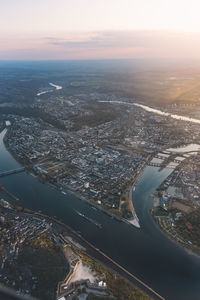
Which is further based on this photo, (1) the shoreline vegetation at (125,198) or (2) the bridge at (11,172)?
(2) the bridge at (11,172)

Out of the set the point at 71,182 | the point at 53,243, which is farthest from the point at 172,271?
the point at 71,182

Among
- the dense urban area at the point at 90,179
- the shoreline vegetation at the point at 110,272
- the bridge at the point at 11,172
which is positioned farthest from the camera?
the bridge at the point at 11,172

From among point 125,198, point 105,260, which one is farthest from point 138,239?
point 125,198

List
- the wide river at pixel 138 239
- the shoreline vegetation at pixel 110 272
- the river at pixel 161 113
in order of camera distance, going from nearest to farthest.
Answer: the shoreline vegetation at pixel 110 272 < the wide river at pixel 138 239 < the river at pixel 161 113

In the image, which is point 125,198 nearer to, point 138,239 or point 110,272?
point 138,239

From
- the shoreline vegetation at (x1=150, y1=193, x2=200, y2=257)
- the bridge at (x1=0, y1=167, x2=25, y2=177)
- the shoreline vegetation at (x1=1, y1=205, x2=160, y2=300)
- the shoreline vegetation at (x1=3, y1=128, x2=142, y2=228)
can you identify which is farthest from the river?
the shoreline vegetation at (x1=1, y1=205, x2=160, y2=300)

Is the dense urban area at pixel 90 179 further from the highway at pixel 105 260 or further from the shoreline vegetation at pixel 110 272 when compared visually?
the highway at pixel 105 260

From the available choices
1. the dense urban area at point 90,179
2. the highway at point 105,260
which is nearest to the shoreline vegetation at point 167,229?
the dense urban area at point 90,179

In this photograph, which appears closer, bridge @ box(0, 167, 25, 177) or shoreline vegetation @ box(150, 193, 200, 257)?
shoreline vegetation @ box(150, 193, 200, 257)

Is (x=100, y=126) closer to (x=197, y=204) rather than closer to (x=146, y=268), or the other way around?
(x=197, y=204)

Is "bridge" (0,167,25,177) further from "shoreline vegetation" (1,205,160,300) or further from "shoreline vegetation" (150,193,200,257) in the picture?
"shoreline vegetation" (150,193,200,257)
